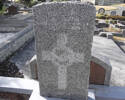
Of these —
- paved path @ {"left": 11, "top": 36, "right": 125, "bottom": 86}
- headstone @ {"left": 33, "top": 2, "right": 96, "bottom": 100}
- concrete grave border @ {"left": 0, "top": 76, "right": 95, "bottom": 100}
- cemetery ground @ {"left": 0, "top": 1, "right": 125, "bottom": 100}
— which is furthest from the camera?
paved path @ {"left": 11, "top": 36, "right": 125, "bottom": 86}

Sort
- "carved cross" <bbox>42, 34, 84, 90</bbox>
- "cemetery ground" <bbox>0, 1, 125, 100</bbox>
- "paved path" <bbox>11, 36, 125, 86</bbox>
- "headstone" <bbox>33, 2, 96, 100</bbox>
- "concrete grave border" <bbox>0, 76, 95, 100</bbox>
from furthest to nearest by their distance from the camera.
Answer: "paved path" <bbox>11, 36, 125, 86</bbox> < "cemetery ground" <bbox>0, 1, 125, 100</bbox> < "concrete grave border" <bbox>0, 76, 95, 100</bbox> < "carved cross" <bbox>42, 34, 84, 90</bbox> < "headstone" <bbox>33, 2, 96, 100</bbox>

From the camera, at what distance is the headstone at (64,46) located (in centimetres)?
237

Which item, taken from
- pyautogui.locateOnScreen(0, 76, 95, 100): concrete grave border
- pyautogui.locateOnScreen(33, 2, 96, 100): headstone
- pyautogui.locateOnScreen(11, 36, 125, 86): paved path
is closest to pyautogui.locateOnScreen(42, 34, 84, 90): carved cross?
pyautogui.locateOnScreen(33, 2, 96, 100): headstone

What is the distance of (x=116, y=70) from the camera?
5105mm

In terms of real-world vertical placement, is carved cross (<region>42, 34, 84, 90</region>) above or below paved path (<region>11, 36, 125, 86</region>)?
above

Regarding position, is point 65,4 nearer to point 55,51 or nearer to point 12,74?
point 55,51

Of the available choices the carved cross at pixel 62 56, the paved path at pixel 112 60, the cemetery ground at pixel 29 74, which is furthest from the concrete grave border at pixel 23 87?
the paved path at pixel 112 60

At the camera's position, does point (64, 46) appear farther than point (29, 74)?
No

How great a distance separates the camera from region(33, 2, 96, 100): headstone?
2373mm

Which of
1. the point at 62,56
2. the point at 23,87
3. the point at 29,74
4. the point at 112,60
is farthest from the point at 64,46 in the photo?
the point at 112,60

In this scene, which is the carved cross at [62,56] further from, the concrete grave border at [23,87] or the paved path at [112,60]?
the paved path at [112,60]

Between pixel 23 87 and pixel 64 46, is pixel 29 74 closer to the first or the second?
pixel 23 87

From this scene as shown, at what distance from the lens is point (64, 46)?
8.64 feet

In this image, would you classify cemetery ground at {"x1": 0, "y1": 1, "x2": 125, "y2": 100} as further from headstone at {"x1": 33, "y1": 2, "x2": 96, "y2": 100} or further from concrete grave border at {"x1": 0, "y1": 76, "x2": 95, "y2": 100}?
headstone at {"x1": 33, "y1": 2, "x2": 96, "y2": 100}
